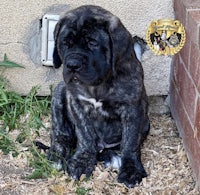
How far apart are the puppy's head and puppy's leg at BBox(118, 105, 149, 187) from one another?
404 millimetres

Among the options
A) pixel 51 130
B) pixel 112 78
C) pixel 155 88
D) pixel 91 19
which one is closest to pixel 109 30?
pixel 91 19

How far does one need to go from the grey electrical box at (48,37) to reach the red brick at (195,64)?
1158 millimetres

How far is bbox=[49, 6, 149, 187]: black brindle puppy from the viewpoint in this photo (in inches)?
152

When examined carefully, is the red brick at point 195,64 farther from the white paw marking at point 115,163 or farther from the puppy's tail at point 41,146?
the puppy's tail at point 41,146

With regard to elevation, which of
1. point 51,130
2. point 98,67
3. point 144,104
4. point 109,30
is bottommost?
point 51,130

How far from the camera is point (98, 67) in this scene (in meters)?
3.88

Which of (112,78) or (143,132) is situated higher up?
(112,78)

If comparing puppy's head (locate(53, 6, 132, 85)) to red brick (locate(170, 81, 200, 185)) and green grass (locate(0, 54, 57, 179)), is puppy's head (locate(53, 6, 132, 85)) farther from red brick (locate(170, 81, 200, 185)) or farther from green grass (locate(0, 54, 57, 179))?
green grass (locate(0, 54, 57, 179))

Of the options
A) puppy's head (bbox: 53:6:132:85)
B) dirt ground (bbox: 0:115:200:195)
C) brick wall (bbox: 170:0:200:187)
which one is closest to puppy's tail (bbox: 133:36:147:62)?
brick wall (bbox: 170:0:200:187)

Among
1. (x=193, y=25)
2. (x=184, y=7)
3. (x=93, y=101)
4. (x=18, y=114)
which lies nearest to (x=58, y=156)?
(x=93, y=101)

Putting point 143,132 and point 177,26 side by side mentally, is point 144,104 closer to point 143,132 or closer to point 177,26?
point 143,132

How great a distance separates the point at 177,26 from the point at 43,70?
1253 millimetres

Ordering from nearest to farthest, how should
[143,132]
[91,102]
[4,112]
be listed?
[91,102], [143,132], [4,112]

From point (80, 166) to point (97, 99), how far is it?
49 centimetres
